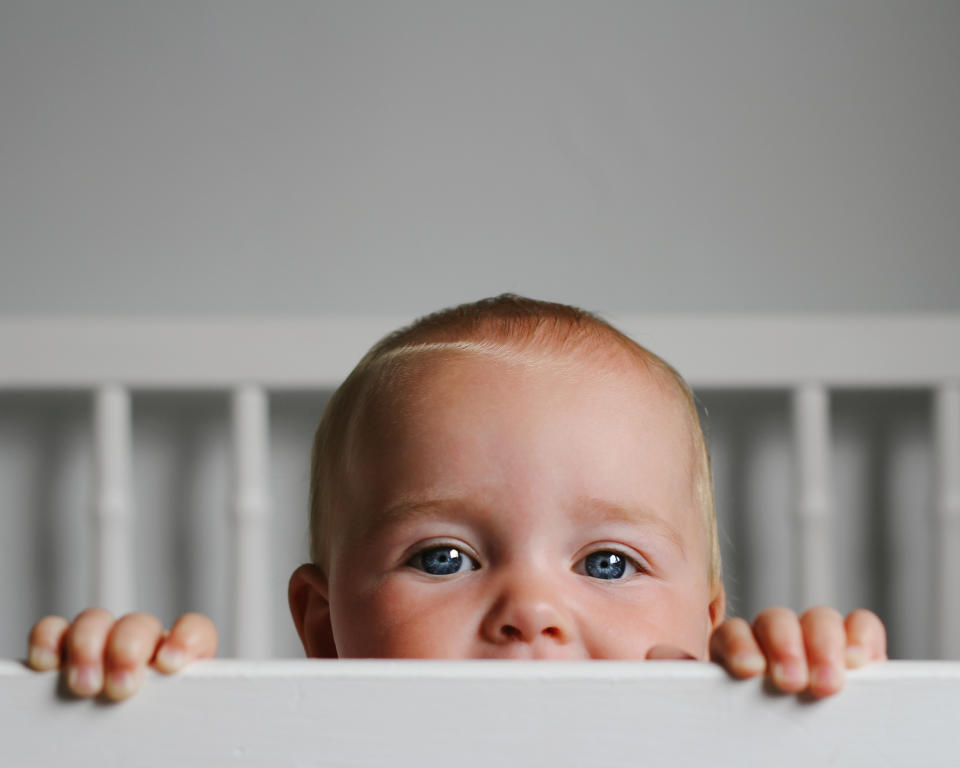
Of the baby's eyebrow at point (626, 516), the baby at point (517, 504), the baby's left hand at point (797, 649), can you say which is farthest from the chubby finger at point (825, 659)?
the baby's eyebrow at point (626, 516)

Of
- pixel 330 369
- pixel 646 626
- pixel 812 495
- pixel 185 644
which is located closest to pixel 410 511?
pixel 646 626

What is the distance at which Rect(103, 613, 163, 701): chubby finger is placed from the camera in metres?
0.38

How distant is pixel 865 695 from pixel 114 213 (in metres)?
0.98

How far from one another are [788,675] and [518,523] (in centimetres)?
25

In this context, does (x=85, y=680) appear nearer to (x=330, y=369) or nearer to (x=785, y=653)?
(x=785, y=653)

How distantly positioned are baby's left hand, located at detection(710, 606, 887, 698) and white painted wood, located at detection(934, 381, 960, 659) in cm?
72

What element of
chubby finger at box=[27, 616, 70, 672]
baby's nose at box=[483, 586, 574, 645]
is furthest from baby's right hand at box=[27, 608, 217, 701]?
baby's nose at box=[483, 586, 574, 645]

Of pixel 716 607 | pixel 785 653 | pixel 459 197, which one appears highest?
pixel 459 197

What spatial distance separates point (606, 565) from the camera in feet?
2.09

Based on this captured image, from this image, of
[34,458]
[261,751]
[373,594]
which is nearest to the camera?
[261,751]

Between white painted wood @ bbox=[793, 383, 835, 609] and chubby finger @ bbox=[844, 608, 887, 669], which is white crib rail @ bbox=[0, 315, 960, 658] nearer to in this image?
white painted wood @ bbox=[793, 383, 835, 609]

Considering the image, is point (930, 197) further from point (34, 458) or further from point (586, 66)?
point (34, 458)

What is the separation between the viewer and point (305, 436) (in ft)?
3.91

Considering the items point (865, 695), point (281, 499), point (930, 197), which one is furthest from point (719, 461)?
point (865, 695)
